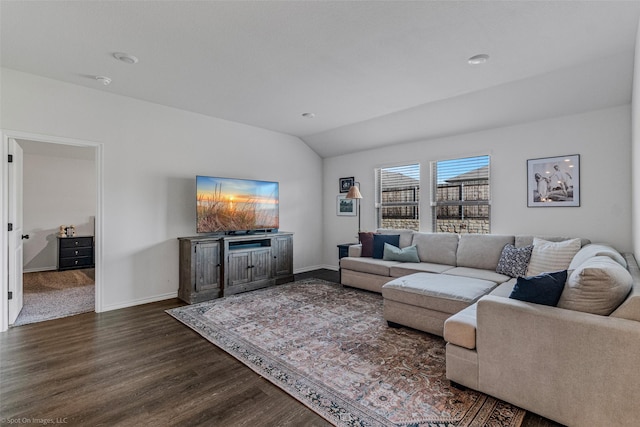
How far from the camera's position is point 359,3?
6.95 ft

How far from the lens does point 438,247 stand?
14.6 feet

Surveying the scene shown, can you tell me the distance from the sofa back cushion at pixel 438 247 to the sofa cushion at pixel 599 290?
250 centimetres

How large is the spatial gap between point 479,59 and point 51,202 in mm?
8200

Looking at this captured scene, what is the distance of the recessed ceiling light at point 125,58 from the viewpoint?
283cm

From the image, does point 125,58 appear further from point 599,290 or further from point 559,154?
point 559,154

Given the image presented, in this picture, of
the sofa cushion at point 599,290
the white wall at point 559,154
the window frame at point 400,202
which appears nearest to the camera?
the sofa cushion at point 599,290

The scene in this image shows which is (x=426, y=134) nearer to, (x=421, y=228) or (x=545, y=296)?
(x=421, y=228)

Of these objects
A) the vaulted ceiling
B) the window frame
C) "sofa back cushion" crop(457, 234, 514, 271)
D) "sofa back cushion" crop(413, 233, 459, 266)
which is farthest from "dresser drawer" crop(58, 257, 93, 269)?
"sofa back cushion" crop(457, 234, 514, 271)

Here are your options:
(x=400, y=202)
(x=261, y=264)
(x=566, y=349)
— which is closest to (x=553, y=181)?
(x=400, y=202)

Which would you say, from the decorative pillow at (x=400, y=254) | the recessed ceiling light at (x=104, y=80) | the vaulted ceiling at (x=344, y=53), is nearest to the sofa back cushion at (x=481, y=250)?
the decorative pillow at (x=400, y=254)

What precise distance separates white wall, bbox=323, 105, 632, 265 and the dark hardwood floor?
292 centimetres

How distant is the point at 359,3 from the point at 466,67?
1525 millimetres

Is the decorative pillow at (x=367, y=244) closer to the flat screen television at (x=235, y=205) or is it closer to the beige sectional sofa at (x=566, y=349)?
the flat screen television at (x=235, y=205)

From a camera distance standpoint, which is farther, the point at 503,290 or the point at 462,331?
the point at 503,290
